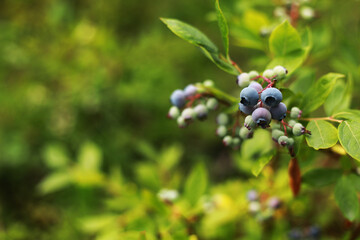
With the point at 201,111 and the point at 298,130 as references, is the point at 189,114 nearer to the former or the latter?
the point at 201,111

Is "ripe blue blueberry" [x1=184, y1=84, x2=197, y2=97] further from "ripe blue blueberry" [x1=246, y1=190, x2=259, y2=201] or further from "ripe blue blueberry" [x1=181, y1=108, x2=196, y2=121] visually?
"ripe blue blueberry" [x1=246, y1=190, x2=259, y2=201]

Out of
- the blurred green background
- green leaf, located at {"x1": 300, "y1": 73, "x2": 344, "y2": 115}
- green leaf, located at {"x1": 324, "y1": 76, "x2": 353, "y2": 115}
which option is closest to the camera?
green leaf, located at {"x1": 300, "y1": 73, "x2": 344, "y2": 115}

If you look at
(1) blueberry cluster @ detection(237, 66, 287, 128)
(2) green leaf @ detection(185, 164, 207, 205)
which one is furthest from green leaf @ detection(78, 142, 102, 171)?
(1) blueberry cluster @ detection(237, 66, 287, 128)

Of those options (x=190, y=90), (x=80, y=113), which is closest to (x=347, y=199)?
(x=190, y=90)

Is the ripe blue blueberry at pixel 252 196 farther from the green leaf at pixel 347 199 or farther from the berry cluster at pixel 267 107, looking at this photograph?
the berry cluster at pixel 267 107

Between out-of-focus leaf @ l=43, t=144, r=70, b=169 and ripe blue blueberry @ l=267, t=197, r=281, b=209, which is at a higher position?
out-of-focus leaf @ l=43, t=144, r=70, b=169

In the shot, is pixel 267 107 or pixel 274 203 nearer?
pixel 267 107

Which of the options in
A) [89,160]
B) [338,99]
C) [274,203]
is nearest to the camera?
[338,99]

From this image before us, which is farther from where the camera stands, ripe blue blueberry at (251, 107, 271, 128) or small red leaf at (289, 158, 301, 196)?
small red leaf at (289, 158, 301, 196)
